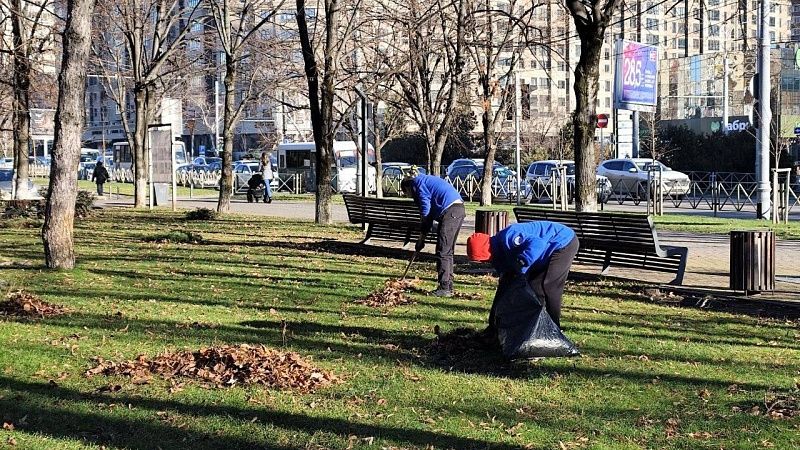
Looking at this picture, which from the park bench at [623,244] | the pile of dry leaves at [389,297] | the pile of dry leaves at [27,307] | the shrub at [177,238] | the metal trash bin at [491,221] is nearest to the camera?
the pile of dry leaves at [27,307]

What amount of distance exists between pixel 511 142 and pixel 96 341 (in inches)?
2241

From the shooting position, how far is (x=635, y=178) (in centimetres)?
3722

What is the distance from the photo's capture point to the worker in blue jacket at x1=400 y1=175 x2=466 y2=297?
11.3m

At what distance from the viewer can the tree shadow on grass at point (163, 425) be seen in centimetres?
579

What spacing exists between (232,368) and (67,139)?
6659 mm

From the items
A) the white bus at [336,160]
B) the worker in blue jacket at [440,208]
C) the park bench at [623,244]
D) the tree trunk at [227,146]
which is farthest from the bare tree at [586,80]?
the white bus at [336,160]

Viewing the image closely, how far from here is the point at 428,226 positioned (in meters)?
11.4

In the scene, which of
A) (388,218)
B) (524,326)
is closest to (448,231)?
(524,326)

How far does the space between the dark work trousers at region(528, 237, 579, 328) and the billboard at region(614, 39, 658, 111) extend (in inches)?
1112

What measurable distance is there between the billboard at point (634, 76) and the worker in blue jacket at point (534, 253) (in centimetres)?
2828

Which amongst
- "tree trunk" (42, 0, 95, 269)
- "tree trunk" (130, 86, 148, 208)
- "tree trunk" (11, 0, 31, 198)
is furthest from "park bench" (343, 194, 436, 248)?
"tree trunk" (130, 86, 148, 208)

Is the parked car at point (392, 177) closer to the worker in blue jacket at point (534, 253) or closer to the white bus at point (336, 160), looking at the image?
the white bus at point (336, 160)

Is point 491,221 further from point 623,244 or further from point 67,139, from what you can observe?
point 67,139

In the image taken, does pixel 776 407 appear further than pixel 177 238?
No
